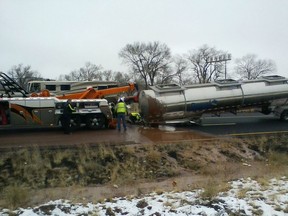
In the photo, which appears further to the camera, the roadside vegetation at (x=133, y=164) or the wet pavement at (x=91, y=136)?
the wet pavement at (x=91, y=136)

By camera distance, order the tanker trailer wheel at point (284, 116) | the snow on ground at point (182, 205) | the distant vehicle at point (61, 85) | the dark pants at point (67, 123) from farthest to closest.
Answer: the distant vehicle at point (61, 85)
the tanker trailer wheel at point (284, 116)
the dark pants at point (67, 123)
the snow on ground at point (182, 205)

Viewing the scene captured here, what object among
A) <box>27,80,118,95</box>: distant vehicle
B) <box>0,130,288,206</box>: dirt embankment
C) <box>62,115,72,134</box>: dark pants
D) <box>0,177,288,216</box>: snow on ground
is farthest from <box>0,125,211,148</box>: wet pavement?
<box>27,80,118,95</box>: distant vehicle

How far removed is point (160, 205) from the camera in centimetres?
726

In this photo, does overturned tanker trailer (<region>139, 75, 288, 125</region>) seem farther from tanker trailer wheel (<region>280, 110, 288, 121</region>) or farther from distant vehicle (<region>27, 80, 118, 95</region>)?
distant vehicle (<region>27, 80, 118, 95</region>)

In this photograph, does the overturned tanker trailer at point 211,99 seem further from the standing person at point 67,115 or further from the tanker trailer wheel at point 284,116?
the standing person at point 67,115

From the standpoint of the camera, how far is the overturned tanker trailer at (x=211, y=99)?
17422 millimetres

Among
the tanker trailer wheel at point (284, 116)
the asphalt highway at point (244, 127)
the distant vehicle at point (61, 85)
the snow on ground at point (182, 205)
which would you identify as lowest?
the snow on ground at point (182, 205)

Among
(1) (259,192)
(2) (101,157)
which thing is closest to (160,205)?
(1) (259,192)

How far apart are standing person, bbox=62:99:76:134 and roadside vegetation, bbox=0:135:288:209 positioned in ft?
10.9

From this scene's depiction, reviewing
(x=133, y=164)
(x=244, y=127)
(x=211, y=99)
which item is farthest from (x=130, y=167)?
(x=244, y=127)

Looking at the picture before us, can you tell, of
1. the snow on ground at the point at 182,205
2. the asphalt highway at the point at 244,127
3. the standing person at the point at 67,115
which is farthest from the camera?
the asphalt highway at the point at 244,127

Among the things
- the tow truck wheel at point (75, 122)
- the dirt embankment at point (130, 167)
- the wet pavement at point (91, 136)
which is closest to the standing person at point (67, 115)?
the wet pavement at point (91, 136)

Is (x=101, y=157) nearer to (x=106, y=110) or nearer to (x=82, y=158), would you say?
(x=82, y=158)

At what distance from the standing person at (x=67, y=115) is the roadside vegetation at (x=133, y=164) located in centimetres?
331
